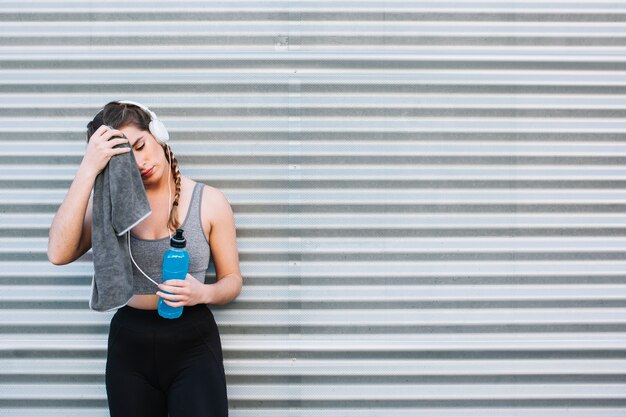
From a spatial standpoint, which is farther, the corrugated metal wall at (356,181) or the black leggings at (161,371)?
the corrugated metal wall at (356,181)

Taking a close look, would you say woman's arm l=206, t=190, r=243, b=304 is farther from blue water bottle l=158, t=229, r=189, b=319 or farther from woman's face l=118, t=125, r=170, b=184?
woman's face l=118, t=125, r=170, b=184

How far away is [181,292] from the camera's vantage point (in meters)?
2.04

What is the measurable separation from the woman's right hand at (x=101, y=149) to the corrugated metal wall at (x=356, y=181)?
0.55 m

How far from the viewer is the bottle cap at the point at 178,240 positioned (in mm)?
2031

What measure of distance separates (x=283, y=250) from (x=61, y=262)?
1.14m

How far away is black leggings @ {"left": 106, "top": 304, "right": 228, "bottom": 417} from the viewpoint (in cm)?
211

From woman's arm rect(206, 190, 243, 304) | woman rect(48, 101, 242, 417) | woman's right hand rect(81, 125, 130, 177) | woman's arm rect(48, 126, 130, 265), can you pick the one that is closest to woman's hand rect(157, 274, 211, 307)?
woman rect(48, 101, 242, 417)

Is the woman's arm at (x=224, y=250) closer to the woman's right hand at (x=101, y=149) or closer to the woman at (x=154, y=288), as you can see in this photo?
the woman at (x=154, y=288)

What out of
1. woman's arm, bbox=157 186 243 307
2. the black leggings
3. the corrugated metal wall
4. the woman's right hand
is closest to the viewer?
the woman's right hand

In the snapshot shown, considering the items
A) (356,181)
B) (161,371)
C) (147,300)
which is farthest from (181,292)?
(356,181)

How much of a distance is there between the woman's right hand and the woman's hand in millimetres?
617

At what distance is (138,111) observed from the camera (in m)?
2.16

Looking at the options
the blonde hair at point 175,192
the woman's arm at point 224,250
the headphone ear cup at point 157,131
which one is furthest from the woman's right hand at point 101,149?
the woman's arm at point 224,250

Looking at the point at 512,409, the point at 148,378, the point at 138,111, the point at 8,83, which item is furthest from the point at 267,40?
the point at 512,409
